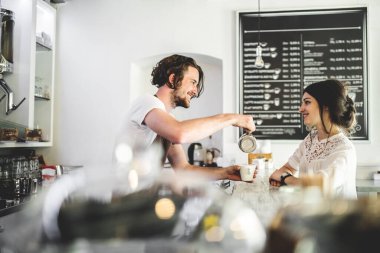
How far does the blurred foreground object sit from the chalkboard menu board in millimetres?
3669

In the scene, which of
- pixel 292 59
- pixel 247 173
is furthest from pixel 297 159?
pixel 292 59

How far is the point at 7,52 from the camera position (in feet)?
11.2

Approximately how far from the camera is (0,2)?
11.3ft

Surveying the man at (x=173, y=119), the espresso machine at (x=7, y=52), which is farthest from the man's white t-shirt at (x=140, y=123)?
the espresso machine at (x=7, y=52)

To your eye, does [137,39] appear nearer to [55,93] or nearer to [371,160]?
[55,93]

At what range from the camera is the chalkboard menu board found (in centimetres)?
388

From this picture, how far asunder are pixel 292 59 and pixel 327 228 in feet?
12.5

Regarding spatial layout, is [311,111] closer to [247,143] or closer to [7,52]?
A: [247,143]

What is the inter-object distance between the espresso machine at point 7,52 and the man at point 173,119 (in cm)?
200

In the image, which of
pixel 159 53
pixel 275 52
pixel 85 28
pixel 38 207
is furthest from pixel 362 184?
pixel 38 207

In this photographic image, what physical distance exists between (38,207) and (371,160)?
389 cm

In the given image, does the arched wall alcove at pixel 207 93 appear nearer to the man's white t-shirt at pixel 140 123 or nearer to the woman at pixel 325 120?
the woman at pixel 325 120

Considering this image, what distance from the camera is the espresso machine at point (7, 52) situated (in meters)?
3.33

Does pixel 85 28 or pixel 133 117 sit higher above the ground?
pixel 85 28
